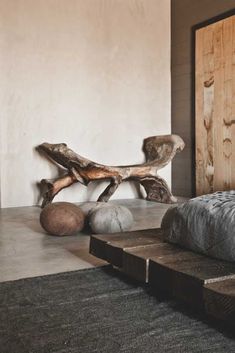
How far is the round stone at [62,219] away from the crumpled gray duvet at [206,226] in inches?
47.7

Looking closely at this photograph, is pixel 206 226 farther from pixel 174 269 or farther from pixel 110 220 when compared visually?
pixel 110 220

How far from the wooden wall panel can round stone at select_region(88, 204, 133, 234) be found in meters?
2.30

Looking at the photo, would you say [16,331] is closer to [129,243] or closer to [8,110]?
[129,243]

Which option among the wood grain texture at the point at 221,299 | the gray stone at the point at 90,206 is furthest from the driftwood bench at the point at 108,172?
the wood grain texture at the point at 221,299

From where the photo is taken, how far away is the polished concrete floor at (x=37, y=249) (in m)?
2.34

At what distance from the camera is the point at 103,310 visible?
67.1 inches

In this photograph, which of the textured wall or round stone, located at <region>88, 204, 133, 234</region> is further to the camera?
the textured wall

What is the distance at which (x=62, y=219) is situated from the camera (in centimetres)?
315

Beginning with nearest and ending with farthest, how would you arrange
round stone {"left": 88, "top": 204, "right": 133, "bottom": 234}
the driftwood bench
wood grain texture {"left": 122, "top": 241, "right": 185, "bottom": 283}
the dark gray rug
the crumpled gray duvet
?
the dark gray rug < the crumpled gray duvet < wood grain texture {"left": 122, "top": 241, "right": 185, "bottom": 283} < round stone {"left": 88, "top": 204, "right": 133, "bottom": 234} < the driftwood bench

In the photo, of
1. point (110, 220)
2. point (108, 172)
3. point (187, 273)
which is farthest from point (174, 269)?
point (108, 172)

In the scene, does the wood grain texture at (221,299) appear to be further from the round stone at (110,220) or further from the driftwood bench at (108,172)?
the driftwood bench at (108,172)

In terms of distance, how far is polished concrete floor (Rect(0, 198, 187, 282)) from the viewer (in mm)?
2344

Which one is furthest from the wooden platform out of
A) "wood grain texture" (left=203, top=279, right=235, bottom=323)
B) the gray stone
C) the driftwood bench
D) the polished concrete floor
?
the driftwood bench

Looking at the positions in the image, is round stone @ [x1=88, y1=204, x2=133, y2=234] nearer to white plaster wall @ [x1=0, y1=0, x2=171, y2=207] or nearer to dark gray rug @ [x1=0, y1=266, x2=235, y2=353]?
dark gray rug @ [x1=0, y1=266, x2=235, y2=353]
